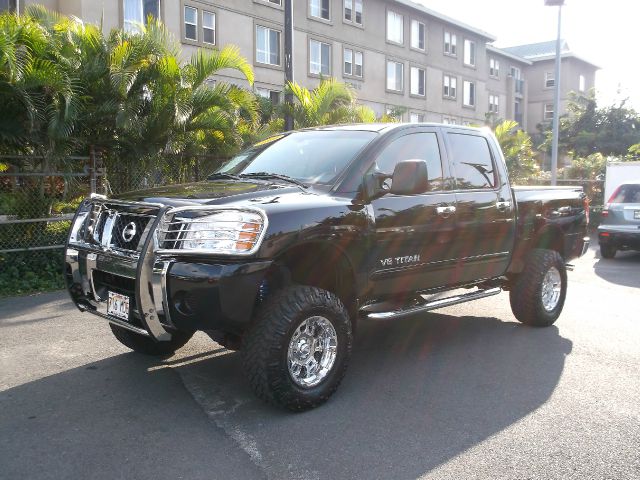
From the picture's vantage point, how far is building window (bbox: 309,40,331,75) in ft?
95.8

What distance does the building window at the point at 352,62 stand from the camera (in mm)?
31359

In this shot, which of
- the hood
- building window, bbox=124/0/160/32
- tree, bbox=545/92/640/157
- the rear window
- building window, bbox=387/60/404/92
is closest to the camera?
the hood

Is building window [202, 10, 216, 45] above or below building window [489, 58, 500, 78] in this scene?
below

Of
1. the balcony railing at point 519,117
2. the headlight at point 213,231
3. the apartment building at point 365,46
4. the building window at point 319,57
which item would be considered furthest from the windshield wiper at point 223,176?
the balcony railing at point 519,117

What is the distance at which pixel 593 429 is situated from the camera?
4027 millimetres

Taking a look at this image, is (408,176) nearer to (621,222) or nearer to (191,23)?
(621,222)

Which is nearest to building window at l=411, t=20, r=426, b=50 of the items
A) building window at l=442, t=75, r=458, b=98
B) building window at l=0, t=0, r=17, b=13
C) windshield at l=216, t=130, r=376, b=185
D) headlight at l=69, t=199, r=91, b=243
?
building window at l=442, t=75, r=458, b=98

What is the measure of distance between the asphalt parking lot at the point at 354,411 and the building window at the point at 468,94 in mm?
36083

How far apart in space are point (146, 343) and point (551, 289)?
4.28 m

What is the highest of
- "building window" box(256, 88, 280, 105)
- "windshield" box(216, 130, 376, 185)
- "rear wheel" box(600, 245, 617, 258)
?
"building window" box(256, 88, 280, 105)

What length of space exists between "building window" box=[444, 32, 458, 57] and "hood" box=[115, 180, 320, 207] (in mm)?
36130

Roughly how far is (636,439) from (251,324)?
2518 millimetres

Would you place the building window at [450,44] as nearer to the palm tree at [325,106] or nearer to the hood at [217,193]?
the palm tree at [325,106]

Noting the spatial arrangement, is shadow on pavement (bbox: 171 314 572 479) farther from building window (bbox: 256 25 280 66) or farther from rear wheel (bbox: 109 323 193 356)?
building window (bbox: 256 25 280 66)
